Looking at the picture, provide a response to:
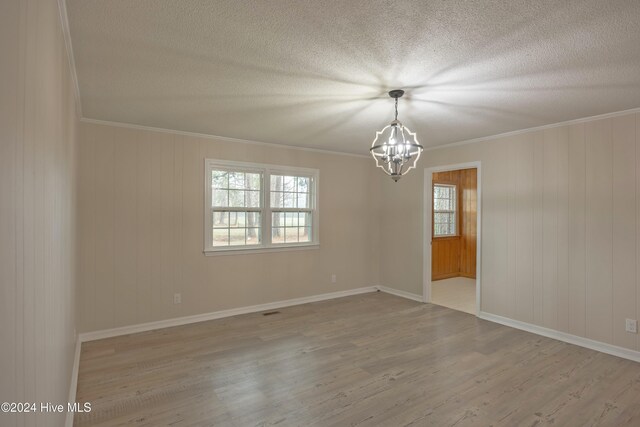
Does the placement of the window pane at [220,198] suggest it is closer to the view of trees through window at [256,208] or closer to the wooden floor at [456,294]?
the view of trees through window at [256,208]

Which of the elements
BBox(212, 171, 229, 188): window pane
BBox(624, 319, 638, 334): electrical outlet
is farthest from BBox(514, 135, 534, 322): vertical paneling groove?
BBox(212, 171, 229, 188): window pane

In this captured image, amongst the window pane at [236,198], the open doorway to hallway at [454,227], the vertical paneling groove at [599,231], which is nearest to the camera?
the vertical paneling groove at [599,231]

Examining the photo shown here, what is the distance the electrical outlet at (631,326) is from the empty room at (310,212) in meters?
0.01

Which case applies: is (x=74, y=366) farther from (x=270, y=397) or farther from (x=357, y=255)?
(x=357, y=255)

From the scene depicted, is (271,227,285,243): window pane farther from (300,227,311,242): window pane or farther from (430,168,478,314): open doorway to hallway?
(430,168,478,314): open doorway to hallway

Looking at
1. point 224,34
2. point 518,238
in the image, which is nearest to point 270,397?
point 224,34

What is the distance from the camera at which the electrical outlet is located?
337cm

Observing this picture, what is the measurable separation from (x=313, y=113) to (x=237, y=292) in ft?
9.15

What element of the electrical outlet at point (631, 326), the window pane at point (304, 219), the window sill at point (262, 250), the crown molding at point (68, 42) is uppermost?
the crown molding at point (68, 42)

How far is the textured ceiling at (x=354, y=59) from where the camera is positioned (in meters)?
1.81

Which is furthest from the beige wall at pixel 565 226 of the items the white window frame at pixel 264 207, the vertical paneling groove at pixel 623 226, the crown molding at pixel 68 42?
the crown molding at pixel 68 42

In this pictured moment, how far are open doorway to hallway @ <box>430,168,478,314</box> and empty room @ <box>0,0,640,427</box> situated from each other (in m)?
1.80

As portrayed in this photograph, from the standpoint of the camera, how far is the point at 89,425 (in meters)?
2.30

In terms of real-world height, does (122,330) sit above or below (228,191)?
below
